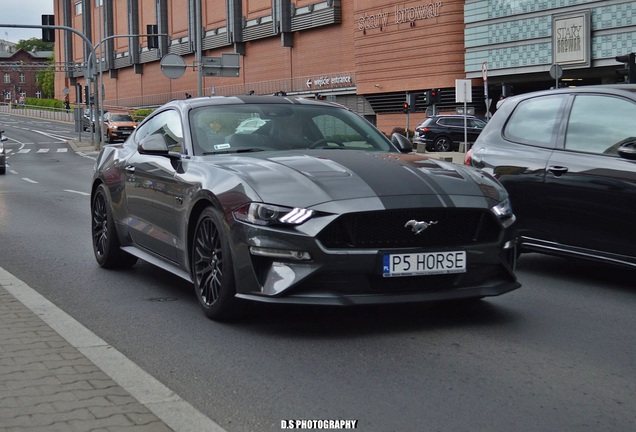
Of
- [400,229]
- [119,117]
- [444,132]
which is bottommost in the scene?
[444,132]

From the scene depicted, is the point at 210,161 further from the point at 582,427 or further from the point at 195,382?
the point at 582,427

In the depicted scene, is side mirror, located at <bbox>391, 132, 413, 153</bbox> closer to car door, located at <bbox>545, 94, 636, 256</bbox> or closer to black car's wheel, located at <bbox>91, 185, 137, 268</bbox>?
car door, located at <bbox>545, 94, 636, 256</bbox>

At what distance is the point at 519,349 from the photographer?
5711mm

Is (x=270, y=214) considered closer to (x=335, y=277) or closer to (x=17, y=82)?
(x=335, y=277)

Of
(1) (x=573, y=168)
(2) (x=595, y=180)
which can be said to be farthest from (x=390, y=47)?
(2) (x=595, y=180)

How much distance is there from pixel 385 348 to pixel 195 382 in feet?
3.84

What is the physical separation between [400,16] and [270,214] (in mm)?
53508

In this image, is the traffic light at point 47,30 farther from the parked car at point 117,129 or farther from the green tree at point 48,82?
the green tree at point 48,82

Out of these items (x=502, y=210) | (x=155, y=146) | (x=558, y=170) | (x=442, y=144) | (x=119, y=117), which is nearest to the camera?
(x=502, y=210)

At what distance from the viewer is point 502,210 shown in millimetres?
6367

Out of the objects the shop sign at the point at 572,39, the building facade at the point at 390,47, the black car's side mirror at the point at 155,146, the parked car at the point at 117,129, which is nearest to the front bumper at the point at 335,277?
the black car's side mirror at the point at 155,146

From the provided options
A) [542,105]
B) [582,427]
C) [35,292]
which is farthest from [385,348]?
[542,105]

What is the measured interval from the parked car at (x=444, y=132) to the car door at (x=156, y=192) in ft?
114

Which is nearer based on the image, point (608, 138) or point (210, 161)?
point (210, 161)
